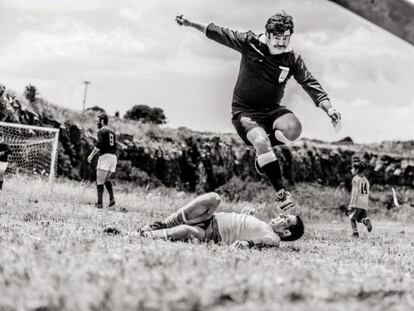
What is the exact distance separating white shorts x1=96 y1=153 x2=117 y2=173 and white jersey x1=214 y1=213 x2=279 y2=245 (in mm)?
8101

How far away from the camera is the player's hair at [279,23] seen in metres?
8.03

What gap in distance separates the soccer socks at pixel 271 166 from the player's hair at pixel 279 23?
1611 millimetres

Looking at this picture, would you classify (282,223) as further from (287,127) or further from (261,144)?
(287,127)

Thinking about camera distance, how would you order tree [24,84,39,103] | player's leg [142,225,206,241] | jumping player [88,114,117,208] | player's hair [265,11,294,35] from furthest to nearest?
tree [24,84,39,103]
jumping player [88,114,117,208]
player's hair [265,11,294,35]
player's leg [142,225,206,241]

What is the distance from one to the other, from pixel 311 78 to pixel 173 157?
30.4m

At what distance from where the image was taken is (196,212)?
7.67m

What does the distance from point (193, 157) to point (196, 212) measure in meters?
32.5

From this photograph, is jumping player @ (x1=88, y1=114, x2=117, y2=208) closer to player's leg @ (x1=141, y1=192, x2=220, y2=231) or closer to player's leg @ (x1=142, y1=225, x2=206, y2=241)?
player's leg @ (x1=141, y1=192, x2=220, y2=231)

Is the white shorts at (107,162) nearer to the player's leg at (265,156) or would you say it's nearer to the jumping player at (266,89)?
the jumping player at (266,89)

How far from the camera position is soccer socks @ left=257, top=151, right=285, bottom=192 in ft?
26.8

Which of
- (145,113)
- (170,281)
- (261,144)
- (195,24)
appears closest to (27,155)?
(195,24)

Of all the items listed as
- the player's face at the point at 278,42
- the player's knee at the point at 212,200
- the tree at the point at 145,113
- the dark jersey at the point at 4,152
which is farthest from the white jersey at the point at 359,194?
the tree at the point at 145,113

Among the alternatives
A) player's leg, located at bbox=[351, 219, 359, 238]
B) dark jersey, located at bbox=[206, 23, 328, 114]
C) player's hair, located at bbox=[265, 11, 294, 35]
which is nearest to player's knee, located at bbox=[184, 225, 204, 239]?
dark jersey, located at bbox=[206, 23, 328, 114]

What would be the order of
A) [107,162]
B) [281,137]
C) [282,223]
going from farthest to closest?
[107,162], [281,137], [282,223]
